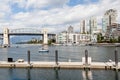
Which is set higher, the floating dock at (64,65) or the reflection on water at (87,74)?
the floating dock at (64,65)

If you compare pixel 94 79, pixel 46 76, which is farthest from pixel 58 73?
pixel 94 79

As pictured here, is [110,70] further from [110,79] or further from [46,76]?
[46,76]

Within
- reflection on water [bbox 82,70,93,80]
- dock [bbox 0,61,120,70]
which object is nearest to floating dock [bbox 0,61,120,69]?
dock [bbox 0,61,120,70]

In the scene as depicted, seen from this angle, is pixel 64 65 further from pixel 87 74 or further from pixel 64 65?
pixel 87 74

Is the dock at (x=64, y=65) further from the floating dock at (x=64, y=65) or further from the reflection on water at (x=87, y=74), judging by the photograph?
the reflection on water at (x=87, y=74)

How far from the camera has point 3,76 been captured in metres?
35.6

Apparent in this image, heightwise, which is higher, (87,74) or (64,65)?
(64,65)

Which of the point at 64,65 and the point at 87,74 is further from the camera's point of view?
the point at 64,65

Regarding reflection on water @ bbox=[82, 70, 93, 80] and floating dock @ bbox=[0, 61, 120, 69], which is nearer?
reflection on water @ bbox=[82, 70, 93, 80]

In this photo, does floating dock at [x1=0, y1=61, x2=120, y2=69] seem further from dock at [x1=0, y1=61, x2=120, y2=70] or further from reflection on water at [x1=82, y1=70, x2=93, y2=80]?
reflection on water at [x1=82, y1=70, x2=93, y2=80]

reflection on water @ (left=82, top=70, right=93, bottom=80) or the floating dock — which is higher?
A: the floating dock

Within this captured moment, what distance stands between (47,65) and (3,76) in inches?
251

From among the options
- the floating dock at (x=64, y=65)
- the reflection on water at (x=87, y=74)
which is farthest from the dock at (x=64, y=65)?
the reflection on water at (x=87, y=74)

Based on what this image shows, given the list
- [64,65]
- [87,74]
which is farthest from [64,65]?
[87,74]
